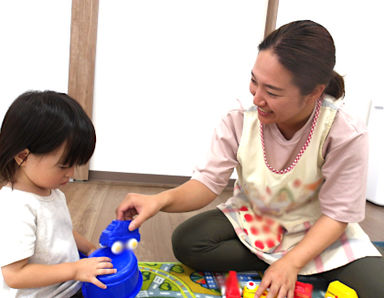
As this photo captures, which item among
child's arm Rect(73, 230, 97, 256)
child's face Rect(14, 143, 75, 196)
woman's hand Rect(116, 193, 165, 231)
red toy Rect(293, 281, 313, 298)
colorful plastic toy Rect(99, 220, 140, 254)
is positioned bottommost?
red toy Rect(293, 281, 313, 298)

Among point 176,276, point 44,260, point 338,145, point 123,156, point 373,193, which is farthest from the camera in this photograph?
point 373,193

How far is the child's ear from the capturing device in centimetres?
66

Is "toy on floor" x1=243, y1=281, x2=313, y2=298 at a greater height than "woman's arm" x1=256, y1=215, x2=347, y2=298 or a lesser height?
lesser

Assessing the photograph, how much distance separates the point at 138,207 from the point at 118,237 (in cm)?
8

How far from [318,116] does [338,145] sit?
0.09m

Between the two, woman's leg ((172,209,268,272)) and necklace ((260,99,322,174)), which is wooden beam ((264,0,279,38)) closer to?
necklace ((260,99,322,174))

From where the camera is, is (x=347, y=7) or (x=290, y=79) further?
(x=347, y=7)

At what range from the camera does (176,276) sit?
1004 millimetres

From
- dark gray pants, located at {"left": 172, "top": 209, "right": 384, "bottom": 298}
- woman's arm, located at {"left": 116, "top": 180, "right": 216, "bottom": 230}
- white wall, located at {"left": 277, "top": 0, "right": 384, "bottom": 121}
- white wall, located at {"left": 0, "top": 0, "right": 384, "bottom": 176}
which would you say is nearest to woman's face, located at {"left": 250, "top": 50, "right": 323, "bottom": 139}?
woman's arm, located at {"left": 116, "top": 180, "right": 216, "bottom": 230}

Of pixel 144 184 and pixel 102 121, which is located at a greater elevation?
pixel 102 121

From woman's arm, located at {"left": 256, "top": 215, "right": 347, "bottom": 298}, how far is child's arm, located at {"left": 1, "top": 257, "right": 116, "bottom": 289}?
0.36 meters

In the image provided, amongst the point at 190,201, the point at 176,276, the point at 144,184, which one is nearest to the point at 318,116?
the point at 190,201

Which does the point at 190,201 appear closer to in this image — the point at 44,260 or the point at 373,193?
the point at 44,260

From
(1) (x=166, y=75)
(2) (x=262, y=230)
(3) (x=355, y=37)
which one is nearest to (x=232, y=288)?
(2) (x=262, y=230)
